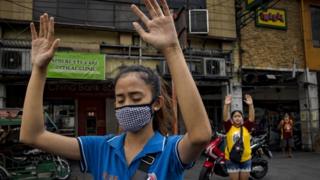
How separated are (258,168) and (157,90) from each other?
7.96m

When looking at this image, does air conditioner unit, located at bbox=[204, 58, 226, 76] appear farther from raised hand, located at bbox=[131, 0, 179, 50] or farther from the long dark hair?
raised hand, located at bbox=[131, 0, 179, 50]

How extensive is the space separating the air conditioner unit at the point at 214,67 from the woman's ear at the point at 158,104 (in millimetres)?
13255

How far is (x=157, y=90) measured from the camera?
91.9 inches

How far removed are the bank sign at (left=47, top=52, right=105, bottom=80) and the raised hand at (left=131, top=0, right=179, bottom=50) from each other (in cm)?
1114

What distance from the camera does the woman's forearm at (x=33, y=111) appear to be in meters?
2.22

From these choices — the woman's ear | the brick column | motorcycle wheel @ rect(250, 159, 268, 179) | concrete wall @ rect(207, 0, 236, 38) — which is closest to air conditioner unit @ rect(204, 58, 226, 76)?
concrete wall @ rect(207, 0, 236, 38)

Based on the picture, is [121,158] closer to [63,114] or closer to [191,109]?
[191,109]

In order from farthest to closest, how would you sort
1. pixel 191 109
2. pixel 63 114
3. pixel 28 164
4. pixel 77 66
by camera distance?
pixel 63 114 < pixel 77 66 < pixel 28 164 < pixel 191 109

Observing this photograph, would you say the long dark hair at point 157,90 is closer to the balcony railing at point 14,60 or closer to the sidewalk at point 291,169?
the sidewalk at point 291,169

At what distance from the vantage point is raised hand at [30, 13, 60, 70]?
2.25m

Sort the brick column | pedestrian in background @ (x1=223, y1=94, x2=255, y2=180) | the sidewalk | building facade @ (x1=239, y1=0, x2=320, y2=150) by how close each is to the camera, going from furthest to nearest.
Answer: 1. the brick column
2. building facade @ (x1=239, y1=0, x2=320, y2=150)
3. the sidewalk
4. pedestrian in background @ (x1=223, y1=94, x2=255, y2=180)

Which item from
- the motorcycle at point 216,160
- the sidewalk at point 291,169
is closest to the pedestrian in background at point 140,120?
the motorcycle at point 216,160

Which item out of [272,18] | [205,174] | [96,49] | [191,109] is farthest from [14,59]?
[191,109]

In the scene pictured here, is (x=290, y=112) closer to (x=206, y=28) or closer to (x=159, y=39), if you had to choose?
(x=206, y=28)
